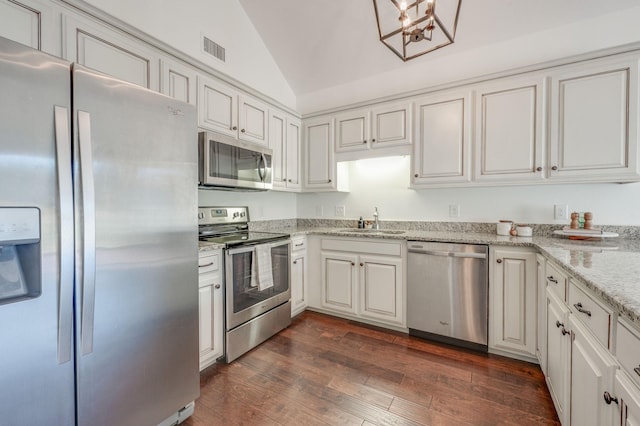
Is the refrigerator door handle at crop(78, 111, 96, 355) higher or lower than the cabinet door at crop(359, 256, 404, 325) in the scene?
higher

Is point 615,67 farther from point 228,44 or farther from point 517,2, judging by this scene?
point 228,44

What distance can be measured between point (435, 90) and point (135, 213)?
2610mm

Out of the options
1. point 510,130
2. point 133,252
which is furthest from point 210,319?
point 510,130

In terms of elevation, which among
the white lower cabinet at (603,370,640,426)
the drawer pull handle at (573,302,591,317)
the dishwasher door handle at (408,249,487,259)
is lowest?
the white lower cabinet at (603,370,640,426)

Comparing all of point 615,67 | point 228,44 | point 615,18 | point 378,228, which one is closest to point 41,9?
point 228,44

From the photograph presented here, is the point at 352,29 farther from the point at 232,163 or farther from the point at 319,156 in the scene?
the point at 232,163

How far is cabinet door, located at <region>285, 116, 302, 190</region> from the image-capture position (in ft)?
10.6

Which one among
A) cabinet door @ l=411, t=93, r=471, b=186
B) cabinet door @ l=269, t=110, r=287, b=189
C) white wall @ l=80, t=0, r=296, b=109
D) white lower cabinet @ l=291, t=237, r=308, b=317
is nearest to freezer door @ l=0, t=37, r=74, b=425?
white wall @ l=80, t=0, r=296, b=109

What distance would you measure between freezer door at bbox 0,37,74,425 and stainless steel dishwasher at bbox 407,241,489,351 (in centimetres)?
229

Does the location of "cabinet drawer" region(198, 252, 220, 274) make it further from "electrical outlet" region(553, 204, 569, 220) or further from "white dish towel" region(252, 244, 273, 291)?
"electrical outlet" region(553, 204, 569, 220)

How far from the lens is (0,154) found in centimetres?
91

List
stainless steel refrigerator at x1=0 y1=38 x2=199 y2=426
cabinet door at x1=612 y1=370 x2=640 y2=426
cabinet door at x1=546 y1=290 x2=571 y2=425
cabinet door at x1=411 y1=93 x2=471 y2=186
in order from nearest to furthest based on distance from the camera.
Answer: cabinet door at x1=612 y1=370 x2=640 y2=426 < stainless steel refrigerator at x1=0 y1=38 x2=199 y2=426 < cabinet door at x1=546 y1=290 x2=571 y2=425 < cabinet door at x1=411 y1=93 x2=471 y2=186

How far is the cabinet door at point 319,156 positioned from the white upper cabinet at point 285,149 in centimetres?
12

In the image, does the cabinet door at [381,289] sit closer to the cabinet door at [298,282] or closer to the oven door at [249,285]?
the cabinet door at [298,282]
